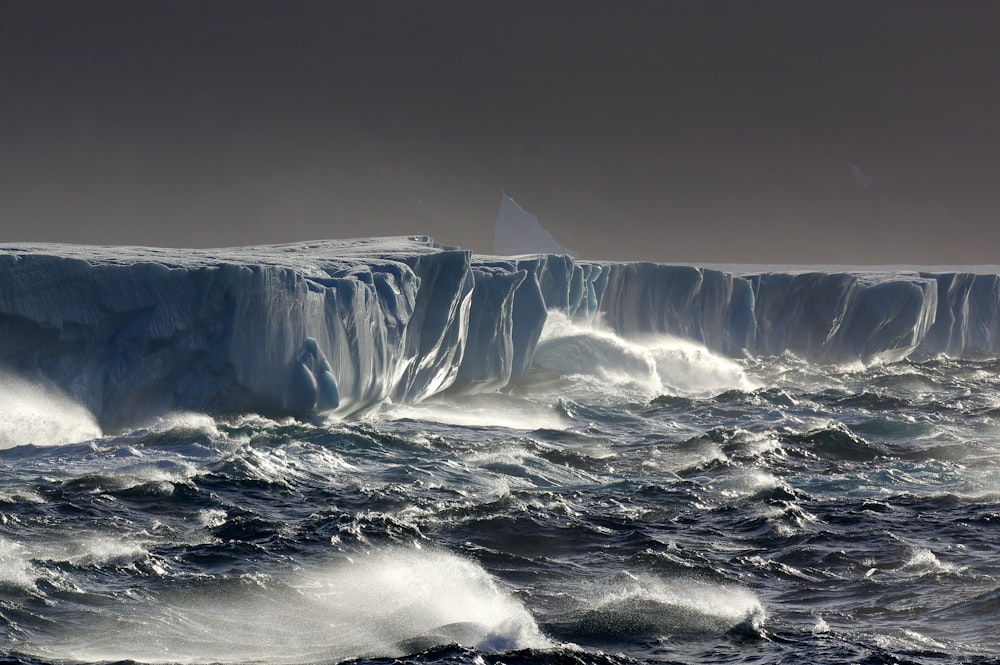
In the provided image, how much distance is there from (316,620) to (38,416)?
7006mm

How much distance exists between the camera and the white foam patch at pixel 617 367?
27.0 meters

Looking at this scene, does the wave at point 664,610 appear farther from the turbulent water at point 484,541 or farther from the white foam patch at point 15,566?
the white foam patch at point 15,566

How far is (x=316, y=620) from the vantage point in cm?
893

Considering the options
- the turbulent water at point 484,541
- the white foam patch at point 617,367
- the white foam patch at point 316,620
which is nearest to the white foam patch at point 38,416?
the turbulent water at point 484,541

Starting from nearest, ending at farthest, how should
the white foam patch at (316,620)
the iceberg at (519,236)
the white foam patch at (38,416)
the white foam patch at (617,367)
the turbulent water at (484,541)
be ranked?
the white foam patch at (316,620) < the turbulent water at (484,541) < the white foam patch at (38,416) < the white foam patch at (617,367) < the iceberg at (519,236)

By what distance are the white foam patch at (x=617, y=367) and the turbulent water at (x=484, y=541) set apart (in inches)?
272

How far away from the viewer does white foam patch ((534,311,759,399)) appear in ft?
88.6

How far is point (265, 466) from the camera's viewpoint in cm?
1409

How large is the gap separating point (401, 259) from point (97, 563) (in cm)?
1073

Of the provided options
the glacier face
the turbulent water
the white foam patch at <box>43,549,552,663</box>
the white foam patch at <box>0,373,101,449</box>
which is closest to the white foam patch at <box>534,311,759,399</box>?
the glacier face

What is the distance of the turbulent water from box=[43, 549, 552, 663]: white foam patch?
1.1 inches

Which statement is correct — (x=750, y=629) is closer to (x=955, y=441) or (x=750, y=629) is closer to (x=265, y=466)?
(x=265, y=466)

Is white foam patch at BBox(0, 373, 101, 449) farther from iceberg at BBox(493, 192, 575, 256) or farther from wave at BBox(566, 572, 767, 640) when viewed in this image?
iceberg at BBox(493, 192, 575, 256)

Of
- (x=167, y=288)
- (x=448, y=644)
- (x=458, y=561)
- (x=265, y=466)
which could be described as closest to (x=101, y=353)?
(x=167, y=288)
